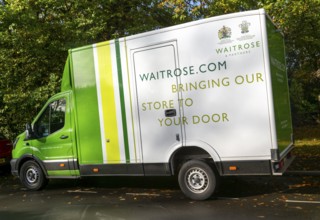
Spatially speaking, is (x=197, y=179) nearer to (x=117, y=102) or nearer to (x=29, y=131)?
(x=117, y=102)

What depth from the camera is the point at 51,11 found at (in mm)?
12477

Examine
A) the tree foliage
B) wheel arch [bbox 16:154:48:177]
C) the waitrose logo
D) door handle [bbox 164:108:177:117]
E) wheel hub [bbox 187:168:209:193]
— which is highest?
the tree foliage

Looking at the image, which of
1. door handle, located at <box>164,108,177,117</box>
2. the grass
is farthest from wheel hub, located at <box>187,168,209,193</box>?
the grass

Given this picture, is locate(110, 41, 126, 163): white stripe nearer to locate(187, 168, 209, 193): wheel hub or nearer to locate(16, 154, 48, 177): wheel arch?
locate(187, 168, 209, 193): wheel hub

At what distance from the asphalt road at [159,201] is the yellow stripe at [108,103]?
978mm

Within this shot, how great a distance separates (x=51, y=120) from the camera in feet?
28.9

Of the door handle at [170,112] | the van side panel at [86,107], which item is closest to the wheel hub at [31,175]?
the van side panel at [86,107]

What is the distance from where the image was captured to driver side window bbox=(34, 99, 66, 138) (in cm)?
859

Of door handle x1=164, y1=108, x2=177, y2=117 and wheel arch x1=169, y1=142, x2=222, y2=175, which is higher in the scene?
door handle x1=164, y1=108, x2=177, y2=117

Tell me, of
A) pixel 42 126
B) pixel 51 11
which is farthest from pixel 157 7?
pixel 42 126

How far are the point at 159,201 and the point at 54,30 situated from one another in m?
7.13

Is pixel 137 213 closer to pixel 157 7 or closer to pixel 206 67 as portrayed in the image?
pixel 206 67

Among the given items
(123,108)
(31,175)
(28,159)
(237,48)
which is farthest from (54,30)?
(237,48)

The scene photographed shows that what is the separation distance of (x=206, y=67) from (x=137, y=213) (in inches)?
107
